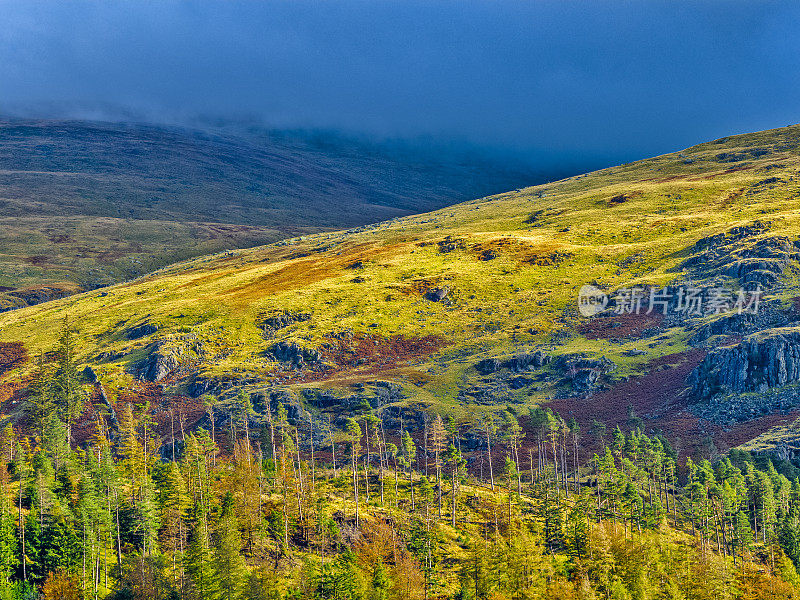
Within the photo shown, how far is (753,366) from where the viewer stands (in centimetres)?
13225

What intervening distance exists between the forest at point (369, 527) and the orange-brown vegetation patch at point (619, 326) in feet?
173

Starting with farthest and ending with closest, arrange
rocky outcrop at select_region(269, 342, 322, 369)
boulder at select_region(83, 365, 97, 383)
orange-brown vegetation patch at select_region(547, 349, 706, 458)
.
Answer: rocky outcrop at select_region(269, 342, 322, 369) < boulder at select_region(83, 365, 97, 383) < orange-brown vegetation patch at select_region(547, 349, 706, 458)

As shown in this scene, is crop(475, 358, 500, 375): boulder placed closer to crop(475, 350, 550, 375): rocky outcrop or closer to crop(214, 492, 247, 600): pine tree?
crop(475, 350, 550, 375): rocky outcrop

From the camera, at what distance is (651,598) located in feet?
236

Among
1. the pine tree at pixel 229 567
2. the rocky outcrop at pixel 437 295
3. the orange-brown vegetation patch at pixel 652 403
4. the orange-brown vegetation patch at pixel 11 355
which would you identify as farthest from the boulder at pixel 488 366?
the orange-brown vegetation patch at pixel 11 355

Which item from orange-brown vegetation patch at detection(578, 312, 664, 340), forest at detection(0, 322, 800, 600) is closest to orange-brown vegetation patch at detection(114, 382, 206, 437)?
forest at detection(0, 322, 800, 600)

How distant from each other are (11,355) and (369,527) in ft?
454

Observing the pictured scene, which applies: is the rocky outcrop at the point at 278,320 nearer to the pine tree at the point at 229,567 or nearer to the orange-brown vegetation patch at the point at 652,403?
the orange-brown vegetation patch at the point at 652,403

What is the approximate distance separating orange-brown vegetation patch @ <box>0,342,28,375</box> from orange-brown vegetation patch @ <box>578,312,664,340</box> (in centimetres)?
14439

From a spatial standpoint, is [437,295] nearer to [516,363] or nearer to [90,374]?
[516,363]

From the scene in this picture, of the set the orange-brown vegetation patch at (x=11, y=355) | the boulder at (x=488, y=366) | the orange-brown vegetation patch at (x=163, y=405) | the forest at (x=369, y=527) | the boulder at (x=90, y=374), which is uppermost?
the orange-brown vegetation patch at (x=11, y=355)

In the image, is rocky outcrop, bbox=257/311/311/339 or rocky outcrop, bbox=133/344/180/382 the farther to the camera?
rocky outcrop, bbox=257/311/311/339

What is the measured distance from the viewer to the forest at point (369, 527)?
7138 cm

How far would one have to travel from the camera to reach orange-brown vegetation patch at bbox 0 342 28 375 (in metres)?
175
